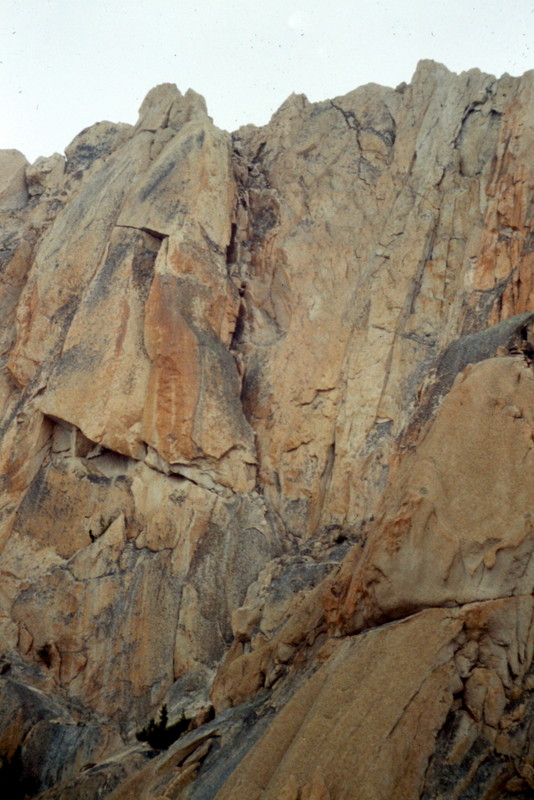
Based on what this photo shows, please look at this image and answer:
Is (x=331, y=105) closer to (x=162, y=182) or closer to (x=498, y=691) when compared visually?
(x=162, y=182)

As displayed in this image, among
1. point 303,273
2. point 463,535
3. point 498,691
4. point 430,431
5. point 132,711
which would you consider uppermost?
point 303,273

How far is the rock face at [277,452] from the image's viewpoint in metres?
13.2

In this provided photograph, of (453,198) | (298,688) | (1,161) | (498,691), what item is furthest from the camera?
(1,161)

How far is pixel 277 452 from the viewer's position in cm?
2628

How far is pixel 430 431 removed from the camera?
15383 millimetres

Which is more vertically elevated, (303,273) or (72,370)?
(303,273)

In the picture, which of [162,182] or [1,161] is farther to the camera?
[1,161]

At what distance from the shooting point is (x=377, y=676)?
13180mm

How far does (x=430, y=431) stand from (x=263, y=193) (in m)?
17.5

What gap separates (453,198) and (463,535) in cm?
1655

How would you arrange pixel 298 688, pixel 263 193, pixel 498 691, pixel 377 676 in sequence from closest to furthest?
1. pixel 498 691
2. pixel 377 676
3. pixel 298 688
4. pixel 263 193

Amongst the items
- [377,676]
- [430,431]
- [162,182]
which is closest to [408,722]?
[377,676]

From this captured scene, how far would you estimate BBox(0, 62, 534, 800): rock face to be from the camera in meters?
13.2

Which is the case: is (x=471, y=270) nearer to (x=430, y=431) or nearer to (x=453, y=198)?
(x=453, y=198)
